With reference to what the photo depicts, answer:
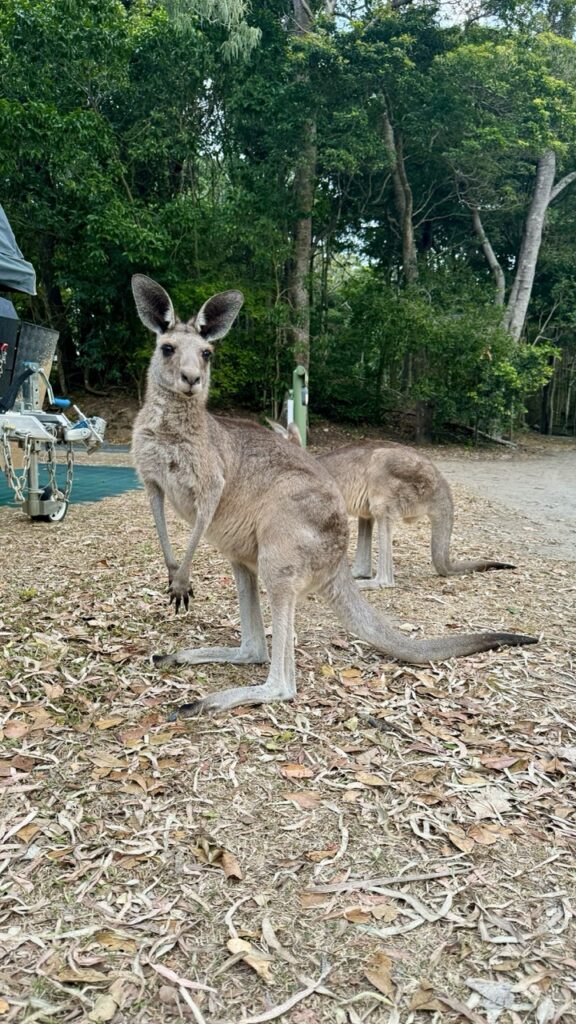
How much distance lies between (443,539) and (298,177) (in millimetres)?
10514

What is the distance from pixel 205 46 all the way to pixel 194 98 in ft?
3.37

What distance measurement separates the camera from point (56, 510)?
5.39 meters

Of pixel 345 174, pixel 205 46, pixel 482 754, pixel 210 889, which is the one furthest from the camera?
pixel 345 174

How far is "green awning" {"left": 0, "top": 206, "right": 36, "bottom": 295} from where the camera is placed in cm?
543

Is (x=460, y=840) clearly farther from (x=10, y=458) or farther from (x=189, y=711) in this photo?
(x=10, y=458)

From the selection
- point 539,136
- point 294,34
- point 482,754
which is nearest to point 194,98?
point 294,34

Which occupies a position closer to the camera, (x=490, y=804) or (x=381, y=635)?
(x=490, y=804)

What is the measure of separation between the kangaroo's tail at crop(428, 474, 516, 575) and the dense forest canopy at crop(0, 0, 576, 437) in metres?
8.48

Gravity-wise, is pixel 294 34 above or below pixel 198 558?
above

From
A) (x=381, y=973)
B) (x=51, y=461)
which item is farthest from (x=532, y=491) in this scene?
(x=381, y=973)

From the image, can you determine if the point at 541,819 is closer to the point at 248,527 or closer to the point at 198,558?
the point at 248,527

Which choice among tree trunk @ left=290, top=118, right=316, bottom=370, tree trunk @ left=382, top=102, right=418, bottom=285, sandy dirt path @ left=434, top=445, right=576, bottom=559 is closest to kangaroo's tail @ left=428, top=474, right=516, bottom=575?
sandy dirt path @ left=434, top=445, right=576, bottom=559

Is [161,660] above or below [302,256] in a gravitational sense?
below

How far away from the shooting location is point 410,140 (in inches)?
506
